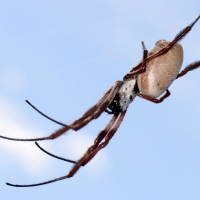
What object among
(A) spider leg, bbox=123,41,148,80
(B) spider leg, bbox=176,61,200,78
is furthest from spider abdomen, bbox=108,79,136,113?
(B) spider leg, bbox=176,61,200,78

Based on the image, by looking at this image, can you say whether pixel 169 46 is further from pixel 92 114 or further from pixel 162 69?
pixel 92 114

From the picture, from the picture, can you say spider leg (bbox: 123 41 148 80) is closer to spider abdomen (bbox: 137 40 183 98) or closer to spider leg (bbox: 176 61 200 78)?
spider abdomen (bbox: 137 40 183 98)

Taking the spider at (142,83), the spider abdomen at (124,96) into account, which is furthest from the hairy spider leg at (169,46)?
the spider abdomen at (124,96)

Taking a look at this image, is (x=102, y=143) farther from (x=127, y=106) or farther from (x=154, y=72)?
(x=154, y=72)

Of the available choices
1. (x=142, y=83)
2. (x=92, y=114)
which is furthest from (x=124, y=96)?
(x=92, y=114)

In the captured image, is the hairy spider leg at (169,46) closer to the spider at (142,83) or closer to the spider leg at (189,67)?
the spider at (142,83)

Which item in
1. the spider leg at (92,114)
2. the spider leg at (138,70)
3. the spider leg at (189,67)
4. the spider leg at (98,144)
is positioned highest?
the spider leg at (189,67)

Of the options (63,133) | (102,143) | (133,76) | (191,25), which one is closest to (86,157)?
(102,143)
